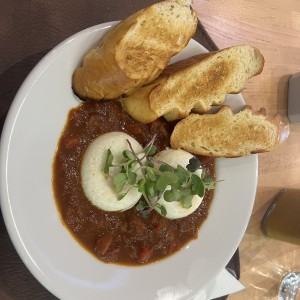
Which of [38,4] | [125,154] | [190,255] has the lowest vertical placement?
[190,255]

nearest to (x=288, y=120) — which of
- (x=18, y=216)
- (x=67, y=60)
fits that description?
(x=67, y=60)

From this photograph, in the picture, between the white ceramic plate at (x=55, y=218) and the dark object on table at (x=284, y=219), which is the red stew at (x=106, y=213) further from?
the dark object on table at (x=284, y=219)

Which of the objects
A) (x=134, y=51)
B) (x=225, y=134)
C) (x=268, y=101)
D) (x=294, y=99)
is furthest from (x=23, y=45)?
(x=294, y=99)

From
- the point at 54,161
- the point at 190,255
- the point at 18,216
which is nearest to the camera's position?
the point at 18,216

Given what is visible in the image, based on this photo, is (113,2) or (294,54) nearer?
(113,2)

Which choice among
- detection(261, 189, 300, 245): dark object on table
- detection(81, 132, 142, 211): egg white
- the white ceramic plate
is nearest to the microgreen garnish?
detection(81, 132, 142, 211): egg white

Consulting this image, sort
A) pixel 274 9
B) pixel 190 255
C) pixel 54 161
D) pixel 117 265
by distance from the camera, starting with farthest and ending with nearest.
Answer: pixel 274 9, pixel 190 255, pixel 117 265, pixel 54 161

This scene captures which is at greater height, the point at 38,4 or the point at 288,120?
the point at 38,4

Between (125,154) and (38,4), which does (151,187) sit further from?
(38,4)

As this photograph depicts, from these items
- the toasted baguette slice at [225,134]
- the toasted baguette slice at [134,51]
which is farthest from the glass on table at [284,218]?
the toasted baguette slice at [134,51]
